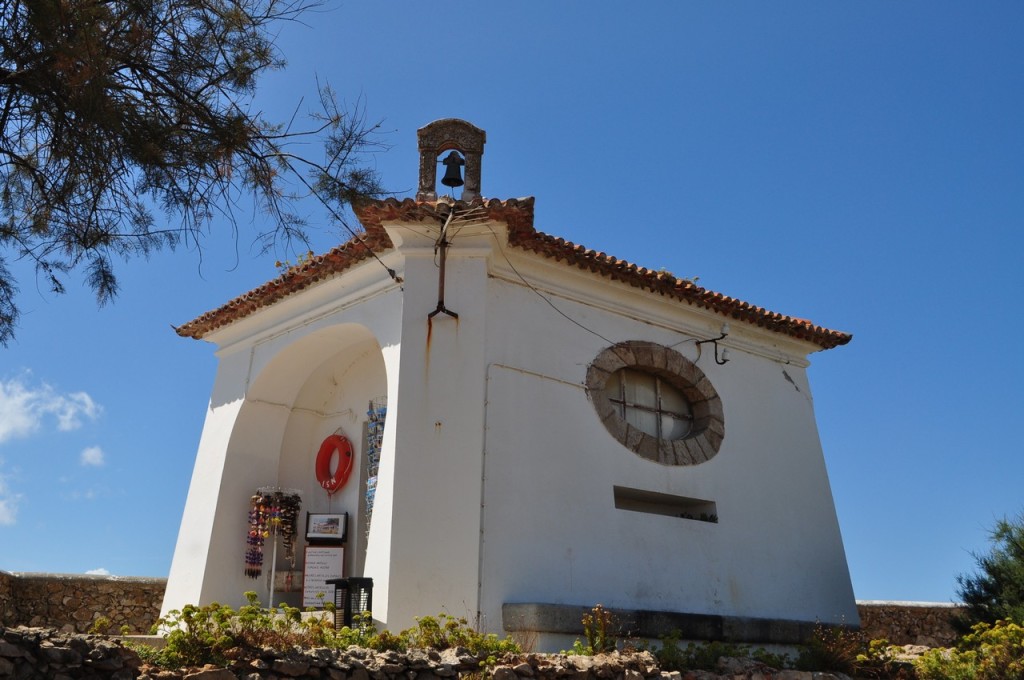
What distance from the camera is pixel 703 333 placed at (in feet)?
39.5

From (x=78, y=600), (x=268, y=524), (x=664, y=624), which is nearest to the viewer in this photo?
(x=664, y=624)

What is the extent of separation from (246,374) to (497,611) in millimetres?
5108

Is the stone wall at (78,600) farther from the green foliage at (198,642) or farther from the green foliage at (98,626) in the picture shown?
the green foliage at (198,642)

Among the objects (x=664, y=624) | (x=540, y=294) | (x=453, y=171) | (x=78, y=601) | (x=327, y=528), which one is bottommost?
(x=664, y=624)

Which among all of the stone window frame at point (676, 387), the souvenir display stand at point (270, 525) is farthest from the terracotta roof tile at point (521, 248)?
the souvenir display stand at point (270, 525)

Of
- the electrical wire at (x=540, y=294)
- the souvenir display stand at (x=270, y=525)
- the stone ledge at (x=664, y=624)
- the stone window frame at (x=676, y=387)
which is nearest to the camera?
the stone ledge at (x=664, y=624)

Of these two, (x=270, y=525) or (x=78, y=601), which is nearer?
(x=270, y=525)

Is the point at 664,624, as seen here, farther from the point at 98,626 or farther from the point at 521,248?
the point at 98,626

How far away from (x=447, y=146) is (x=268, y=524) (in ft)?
16.9

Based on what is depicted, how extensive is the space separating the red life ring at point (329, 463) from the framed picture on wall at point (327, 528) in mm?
502

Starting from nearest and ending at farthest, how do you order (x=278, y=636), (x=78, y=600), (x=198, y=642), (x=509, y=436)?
(x=198, y=642)
(x=278, y=636)
(x=509, y=436)
(x=78, y=600)

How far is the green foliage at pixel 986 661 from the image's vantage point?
9.06 meters

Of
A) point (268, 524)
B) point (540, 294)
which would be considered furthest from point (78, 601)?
point (540, 294)

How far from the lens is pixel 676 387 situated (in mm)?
11766
